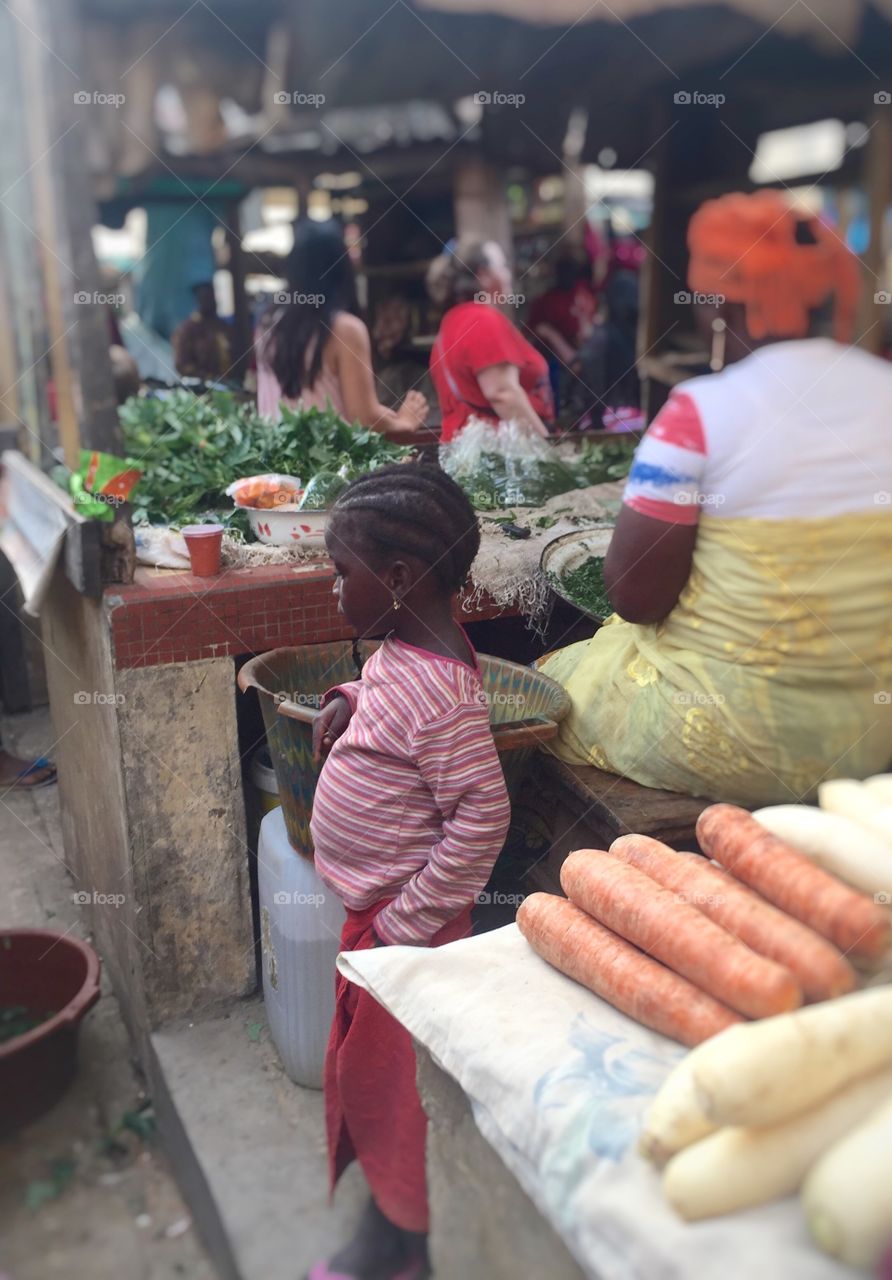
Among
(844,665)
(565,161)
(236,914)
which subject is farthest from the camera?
(565,161)

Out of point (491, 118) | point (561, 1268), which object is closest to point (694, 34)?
point (491, 118)

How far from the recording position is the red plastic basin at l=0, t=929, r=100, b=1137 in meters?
2.80

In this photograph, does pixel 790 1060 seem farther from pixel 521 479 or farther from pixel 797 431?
pixel 521 479

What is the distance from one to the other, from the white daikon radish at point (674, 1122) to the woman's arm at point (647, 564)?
1165 mm

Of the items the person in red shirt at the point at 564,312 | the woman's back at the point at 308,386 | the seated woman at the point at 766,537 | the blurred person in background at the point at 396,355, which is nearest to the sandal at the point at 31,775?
the woman's back at the point at 308,386

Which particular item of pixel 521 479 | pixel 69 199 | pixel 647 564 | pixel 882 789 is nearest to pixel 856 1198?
pixel 882 789

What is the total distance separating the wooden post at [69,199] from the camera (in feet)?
17.1

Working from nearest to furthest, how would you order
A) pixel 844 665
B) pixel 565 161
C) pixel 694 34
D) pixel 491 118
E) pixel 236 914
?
pixel 844 665
pixel 236 914
pixel 694 34
pixel 491 118
pixel 565 161

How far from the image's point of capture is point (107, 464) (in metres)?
3.28

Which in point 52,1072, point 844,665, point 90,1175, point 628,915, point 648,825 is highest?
point 844,665

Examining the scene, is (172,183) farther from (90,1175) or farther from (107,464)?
(90,1175)

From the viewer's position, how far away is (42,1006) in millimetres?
3156

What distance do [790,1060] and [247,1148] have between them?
75.4 inches

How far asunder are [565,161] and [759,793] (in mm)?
8638
